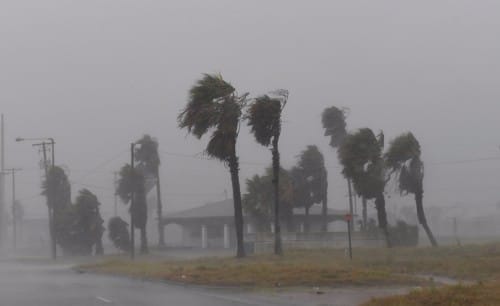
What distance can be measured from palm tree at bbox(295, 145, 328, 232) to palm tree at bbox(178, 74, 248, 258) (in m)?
29.1

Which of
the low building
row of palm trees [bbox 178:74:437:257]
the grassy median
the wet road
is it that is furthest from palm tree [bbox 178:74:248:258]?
the low building

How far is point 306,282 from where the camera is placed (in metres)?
29.4

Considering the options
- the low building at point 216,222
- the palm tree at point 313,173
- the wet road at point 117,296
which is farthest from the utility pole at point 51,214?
the wet road at point 117,296

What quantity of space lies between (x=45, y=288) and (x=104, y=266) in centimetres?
2079

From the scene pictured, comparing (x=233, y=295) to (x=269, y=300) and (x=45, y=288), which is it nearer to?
(x=269, y=300)

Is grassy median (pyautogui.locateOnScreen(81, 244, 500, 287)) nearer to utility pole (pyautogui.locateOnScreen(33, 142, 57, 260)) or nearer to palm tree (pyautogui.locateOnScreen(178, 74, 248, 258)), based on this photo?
palm tree (pyautogui.locateOnScreen(178, 74, 248, 258))

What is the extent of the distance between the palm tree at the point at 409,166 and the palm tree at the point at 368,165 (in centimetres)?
103

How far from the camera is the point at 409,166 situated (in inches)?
2016

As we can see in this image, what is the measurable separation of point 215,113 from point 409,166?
1490 cm

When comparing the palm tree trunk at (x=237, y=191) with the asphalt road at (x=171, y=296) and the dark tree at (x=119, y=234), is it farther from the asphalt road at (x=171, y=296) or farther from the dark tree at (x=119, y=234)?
the dark tree at (x=119, y=234)

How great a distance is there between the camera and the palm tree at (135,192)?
7506cm

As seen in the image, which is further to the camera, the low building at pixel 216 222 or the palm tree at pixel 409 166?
the low building at pixel 216 222

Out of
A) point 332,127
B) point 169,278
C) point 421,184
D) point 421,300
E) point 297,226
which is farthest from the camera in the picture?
point 297,226

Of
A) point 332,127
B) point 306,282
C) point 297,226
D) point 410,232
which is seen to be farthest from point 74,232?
point 306,282
